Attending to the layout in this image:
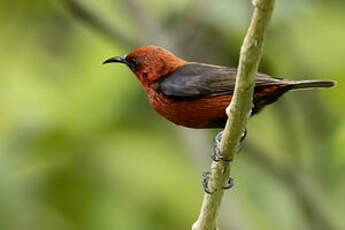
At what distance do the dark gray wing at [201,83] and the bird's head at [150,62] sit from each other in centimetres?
23

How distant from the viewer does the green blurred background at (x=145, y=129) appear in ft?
17.2

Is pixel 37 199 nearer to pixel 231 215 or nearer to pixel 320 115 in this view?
pixel 231 215

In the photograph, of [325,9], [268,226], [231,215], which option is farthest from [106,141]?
[325,9]

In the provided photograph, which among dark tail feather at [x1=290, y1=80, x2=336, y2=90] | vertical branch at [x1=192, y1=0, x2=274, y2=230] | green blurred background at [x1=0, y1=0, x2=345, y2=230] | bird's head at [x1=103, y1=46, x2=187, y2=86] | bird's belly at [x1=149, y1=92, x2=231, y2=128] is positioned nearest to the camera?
vertical branch at [x1=192, y1=0, x2=274, y2=230]

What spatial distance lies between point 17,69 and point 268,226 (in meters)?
2.33

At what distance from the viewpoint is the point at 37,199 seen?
210 inches

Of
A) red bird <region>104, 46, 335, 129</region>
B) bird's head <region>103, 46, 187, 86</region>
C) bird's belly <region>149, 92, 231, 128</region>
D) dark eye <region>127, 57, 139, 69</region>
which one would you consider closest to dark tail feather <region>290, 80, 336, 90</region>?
red bird <region>104, 46, 335, 129</region>

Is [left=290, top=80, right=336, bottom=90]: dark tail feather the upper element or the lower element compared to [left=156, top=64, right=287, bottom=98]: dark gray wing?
upper

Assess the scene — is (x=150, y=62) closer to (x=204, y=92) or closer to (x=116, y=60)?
(x=116, y=60)

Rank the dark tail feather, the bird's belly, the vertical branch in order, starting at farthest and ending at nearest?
the bird's belly
the dark tail feather
the vertical branch

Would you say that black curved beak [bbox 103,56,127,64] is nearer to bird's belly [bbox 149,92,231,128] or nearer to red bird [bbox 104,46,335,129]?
red bird [bbox 104,46,335,129]

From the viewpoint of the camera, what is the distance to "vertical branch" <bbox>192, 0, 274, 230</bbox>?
9.33 ft

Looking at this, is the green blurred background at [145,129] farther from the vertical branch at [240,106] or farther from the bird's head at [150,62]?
the vertical branch at [240,106]

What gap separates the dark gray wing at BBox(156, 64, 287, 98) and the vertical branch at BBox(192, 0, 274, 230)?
0.93m
